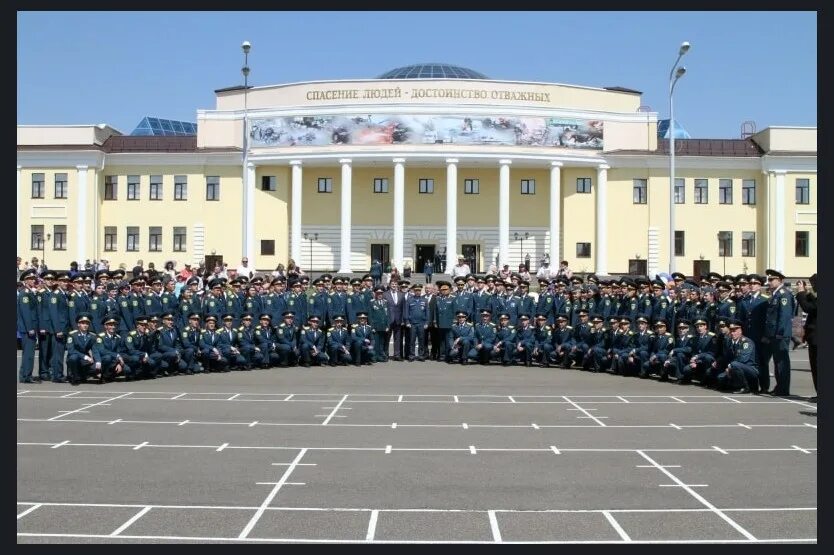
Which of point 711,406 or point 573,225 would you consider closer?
point 711,406

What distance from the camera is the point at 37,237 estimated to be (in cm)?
5859

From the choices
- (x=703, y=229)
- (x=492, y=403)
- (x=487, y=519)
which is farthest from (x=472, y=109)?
(x=487, y=519)

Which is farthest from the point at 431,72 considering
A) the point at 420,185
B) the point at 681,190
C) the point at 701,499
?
the point at 701,499

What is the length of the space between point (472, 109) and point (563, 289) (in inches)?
1368

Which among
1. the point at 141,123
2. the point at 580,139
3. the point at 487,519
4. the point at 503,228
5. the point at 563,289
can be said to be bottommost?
the point at 487,519

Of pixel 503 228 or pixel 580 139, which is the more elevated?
pixel 580 139

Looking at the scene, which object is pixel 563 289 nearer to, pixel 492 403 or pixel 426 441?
pixel 492 403

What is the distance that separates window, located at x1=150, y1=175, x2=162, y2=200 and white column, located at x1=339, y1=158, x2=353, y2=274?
12.2 m

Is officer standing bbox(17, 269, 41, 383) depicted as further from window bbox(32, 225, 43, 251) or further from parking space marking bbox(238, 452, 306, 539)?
window bbox(32, 225, 43, 251)

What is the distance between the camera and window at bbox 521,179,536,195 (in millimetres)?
60500

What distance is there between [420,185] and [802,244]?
25013 mm

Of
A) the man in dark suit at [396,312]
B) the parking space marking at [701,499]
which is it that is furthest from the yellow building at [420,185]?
the parking space marking at [701,499]

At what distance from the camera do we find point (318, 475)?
9734 mm

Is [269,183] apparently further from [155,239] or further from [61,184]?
[61,184]
